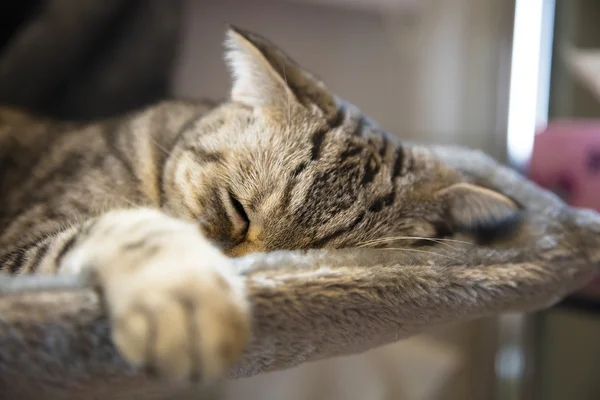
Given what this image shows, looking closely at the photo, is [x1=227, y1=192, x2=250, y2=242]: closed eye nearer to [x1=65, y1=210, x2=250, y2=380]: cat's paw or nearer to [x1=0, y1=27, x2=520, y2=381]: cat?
[x1=0, y1=27, x2=520, y2=381]: cat

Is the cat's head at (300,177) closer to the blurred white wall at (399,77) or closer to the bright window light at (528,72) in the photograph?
the blurred white wall at (399,77)

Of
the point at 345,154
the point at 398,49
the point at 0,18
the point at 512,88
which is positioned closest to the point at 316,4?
the point at 398,49

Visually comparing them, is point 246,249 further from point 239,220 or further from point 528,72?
point 528,72

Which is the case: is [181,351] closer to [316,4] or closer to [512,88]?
[316,4]

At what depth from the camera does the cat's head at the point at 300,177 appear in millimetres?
712

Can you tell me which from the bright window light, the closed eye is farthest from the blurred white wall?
the closed eye

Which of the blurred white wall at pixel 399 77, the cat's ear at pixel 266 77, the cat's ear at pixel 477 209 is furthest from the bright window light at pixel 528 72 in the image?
the cat's ear at pixel 266 77

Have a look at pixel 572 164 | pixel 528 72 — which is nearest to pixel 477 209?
pixel 572 164

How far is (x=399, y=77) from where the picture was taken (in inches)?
73.0

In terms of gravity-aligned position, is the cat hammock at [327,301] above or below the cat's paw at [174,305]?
below

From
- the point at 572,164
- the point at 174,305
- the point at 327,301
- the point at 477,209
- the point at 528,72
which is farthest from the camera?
the point at 528,72

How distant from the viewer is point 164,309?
1.30 feet

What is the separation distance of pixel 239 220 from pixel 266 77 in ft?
0.77

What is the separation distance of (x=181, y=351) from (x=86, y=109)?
1.23 m
